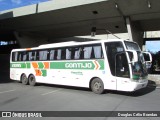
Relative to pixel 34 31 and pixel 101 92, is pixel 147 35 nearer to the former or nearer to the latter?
pixel 34 31

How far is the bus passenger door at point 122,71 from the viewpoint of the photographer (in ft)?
39.4

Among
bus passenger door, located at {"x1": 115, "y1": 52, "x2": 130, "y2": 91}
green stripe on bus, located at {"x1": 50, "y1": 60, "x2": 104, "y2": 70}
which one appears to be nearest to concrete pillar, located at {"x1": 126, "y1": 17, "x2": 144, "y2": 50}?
green stripe on bus, located at {"x1": 50, "y1": 60, "x2": 104, "y2": 70}

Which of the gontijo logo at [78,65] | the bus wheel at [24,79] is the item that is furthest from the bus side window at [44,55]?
the bus wheel at [24,79]

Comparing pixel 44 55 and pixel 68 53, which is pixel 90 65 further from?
pixel 44 55

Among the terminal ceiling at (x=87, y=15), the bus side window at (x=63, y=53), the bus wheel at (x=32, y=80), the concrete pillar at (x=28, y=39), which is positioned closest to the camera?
the bus side window at (x=63, y=53)

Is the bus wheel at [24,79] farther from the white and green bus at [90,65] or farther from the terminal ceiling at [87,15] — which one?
the terminal ceiling at [87,15]

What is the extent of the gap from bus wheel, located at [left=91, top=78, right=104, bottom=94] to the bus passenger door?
1119 millimetres

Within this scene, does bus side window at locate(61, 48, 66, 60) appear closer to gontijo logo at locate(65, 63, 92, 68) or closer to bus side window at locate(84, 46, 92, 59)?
gontijo logo at locate(65, 63, 92, 68)

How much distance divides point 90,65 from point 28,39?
81.2 ft

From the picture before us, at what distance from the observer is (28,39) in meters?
36.8

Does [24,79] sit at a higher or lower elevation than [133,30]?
lower

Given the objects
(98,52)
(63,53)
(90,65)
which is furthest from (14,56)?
(98,52)

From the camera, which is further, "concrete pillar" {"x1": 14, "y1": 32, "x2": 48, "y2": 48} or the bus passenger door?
"concrete pillar" {"x1": 14, "y1": 32, "x2": 48, "y2": 48}

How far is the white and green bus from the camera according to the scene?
12156 millimetres
